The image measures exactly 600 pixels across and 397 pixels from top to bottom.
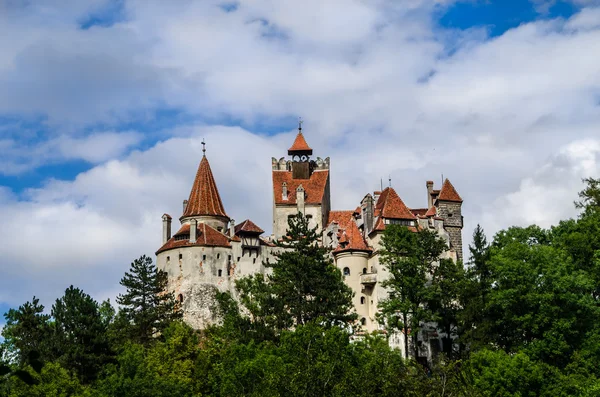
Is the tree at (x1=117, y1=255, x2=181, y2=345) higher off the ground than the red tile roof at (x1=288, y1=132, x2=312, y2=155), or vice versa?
the red tile roof at (x1=288, y1=132, x2=312, y2=155)

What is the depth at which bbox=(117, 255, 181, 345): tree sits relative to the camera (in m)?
60.3

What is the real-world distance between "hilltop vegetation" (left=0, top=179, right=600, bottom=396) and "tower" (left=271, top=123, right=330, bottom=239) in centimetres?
1461

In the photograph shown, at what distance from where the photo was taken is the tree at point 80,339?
1879 inches

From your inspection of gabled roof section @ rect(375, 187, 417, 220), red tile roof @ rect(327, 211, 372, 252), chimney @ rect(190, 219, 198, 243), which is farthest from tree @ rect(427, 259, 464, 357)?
chimney @ rect(190, 219, 198, 243)

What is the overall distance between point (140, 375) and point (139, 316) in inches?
593

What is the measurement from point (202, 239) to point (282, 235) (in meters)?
7.32

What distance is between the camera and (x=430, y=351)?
6294 centimetres

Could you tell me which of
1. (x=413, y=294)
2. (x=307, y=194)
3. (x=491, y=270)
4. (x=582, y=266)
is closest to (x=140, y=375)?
(x=413, y=294)

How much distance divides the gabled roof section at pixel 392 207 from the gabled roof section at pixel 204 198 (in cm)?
1515

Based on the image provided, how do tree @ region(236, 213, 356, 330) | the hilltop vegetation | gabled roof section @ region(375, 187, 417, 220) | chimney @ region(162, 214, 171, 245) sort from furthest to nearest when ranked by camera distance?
chimney @ region(162, 214, 171, 245), gabled roof section @ region(375, 187, 417, 220), tree @ region(236, 213, 356, 330), the hilltop vegetation

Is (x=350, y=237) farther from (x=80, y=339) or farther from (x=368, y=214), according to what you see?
(x=80, y=339)

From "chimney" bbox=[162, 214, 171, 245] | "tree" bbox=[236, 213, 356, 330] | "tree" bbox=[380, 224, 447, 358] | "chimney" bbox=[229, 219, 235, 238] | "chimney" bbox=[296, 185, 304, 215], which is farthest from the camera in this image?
"chimney" bbox=[296, 185, 304, 215]

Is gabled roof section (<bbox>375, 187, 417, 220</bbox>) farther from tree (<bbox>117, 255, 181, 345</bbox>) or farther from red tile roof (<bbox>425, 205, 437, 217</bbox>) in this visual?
tree (<bbox>117, 255, 181, 345</bbox>)

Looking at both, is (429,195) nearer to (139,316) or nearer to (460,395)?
(139,316)
